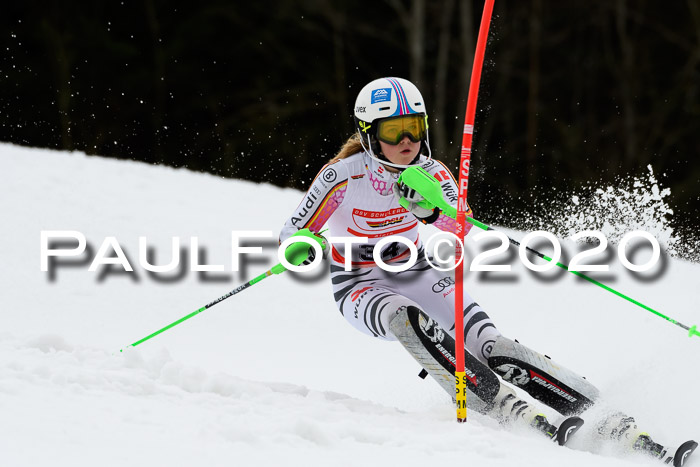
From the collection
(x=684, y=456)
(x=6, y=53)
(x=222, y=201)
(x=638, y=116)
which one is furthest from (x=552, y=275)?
(x=6, y=53)

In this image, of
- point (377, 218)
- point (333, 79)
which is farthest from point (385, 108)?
point (333, 79)

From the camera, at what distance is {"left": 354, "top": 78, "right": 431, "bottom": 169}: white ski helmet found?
4.11 meters

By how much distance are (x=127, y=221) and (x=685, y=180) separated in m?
11.7

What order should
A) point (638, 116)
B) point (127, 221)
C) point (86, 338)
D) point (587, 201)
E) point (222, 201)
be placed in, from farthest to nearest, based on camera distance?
1. point (638, 116)
2. point (222, 201)
3. point (127, 221)
4. point (587, 201)
5. point (86, 338)

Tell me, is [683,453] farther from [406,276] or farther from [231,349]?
[231,349]

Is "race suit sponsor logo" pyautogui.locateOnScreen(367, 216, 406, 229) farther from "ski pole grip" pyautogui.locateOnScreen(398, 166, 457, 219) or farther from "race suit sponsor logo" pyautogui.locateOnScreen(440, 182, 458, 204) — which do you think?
"ski pole grip" pyautogui.locateOnScreen(398, 166, 457, 219)

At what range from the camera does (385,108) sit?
4113 millimetres

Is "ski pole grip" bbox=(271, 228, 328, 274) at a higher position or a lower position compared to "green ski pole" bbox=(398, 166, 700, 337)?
lower

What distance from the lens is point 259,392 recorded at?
148 inches

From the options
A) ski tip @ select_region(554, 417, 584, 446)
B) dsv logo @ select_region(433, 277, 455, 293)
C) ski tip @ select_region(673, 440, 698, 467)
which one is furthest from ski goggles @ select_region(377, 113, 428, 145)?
ski tip @ select_region(673, 440, 698, 467)

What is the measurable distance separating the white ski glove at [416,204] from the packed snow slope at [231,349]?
2.97 feet

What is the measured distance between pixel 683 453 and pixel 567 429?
45 cm

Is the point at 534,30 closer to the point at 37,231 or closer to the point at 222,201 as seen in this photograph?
the point at 222,201

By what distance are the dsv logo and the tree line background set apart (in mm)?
11791
